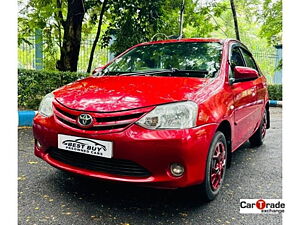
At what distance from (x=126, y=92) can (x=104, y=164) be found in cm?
54

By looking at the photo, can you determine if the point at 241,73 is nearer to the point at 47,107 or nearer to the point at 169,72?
the point at 169,72

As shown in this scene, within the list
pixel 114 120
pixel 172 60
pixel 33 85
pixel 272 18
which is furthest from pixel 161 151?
pixel 272 18

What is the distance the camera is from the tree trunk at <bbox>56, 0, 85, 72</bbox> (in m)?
7.25

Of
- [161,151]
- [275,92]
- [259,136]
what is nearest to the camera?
[161,151]

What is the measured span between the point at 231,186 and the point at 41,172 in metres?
1.79

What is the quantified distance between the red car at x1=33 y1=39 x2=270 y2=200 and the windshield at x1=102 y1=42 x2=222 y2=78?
2 centimetres

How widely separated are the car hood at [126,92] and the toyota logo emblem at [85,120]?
2.2 inches

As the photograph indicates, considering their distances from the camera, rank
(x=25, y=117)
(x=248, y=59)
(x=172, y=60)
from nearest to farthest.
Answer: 1. (x=172, y=60)
2. (x=248, y=59)
3. (x=25, y=117)

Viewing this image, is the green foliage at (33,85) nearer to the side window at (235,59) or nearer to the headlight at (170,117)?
the side window at (235,59)

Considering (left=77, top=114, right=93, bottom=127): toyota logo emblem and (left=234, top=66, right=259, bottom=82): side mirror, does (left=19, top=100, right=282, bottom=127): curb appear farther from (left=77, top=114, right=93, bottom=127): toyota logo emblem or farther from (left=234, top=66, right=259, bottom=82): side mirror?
(left=234, top=66, right=259, bottom=82): side mirror

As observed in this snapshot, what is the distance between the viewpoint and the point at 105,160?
2.12 meters

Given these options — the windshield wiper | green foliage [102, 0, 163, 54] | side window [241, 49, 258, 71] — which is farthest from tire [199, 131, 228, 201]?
green foliage [102, 0, 163, 54]

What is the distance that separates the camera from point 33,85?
5539mm

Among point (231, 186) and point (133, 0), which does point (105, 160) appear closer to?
point (231, 186)
